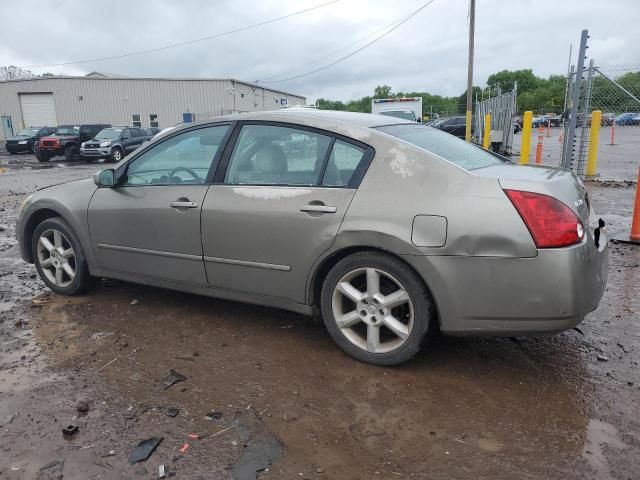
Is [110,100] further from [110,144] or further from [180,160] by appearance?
[180,160]

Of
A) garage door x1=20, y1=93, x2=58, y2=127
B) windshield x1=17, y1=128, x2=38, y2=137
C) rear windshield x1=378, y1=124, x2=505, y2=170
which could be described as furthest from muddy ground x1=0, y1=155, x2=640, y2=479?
garage door x1=20, y1=93, x2=58, y2=127

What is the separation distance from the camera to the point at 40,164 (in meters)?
24.8

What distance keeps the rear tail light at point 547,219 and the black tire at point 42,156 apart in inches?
1064

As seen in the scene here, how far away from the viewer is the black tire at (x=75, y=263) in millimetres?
4613

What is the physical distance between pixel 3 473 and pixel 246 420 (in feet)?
3.69

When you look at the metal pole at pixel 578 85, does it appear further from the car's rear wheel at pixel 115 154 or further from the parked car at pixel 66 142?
the parked car at pixel 66 142

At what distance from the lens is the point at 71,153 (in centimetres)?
2639

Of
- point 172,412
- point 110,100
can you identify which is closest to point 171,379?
point 172,412

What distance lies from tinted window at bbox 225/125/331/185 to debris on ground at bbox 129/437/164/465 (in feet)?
5.76

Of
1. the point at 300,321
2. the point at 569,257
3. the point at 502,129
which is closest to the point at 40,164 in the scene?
the point at 502,129

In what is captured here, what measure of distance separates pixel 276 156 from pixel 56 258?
2.42m

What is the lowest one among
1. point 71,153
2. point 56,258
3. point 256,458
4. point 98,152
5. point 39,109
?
point 256,458

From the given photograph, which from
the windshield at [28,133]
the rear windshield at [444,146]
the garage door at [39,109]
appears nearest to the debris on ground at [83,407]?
the rear windshield at [444,146]

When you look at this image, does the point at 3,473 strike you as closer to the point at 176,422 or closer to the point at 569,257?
the point at 176,422
